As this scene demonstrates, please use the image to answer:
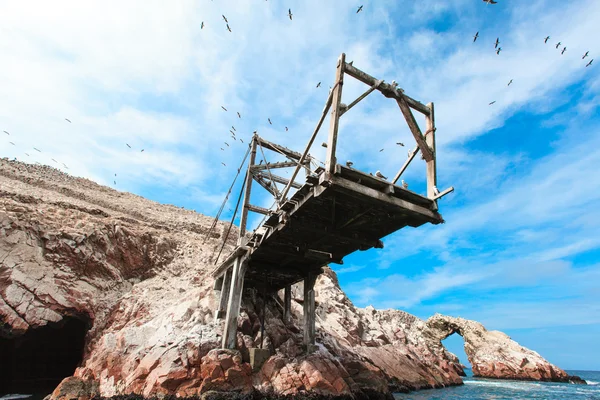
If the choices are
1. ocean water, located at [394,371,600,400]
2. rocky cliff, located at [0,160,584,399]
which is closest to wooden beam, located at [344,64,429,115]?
rocky cliff, located at [0,160,584,399]

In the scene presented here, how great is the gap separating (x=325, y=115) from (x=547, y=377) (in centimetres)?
4648

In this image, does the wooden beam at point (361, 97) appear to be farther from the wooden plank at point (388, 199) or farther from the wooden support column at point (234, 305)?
the wooden support column at point (234, 305)

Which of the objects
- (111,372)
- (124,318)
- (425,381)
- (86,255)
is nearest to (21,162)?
(86,255)

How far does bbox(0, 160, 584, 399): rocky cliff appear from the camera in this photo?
12859 millimetres

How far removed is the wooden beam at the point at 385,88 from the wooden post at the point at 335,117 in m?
0.29

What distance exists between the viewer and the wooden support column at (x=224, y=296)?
1558cm

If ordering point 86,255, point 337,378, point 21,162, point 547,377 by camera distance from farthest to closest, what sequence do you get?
point 547,377
point 21,162
point 86,255
point 337,378

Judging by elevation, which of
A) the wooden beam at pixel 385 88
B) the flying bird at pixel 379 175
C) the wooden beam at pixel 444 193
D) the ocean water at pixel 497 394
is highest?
the wooden beam at pixel 385 88

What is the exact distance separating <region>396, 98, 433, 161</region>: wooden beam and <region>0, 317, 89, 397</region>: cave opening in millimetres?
19246

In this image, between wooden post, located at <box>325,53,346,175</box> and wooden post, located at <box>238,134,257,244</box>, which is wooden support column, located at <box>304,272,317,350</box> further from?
wooden post, located at <box>325,53,346,175</box>

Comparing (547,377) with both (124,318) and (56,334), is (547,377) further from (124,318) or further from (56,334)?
(56,334)

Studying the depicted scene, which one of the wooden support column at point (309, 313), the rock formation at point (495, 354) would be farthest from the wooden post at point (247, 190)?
the rock formation at point (495, 354)

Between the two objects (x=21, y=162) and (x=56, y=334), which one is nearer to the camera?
(x=56, y=334)

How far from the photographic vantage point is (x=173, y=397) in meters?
11.4
